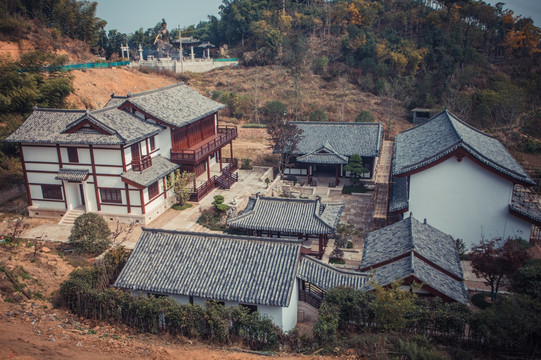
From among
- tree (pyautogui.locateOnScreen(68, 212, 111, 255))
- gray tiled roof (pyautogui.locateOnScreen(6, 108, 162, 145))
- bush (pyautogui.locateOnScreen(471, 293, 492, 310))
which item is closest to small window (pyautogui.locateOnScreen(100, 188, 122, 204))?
gray tiled roof (pyautogui.locateOnScreen(6, 108, 162, 145))

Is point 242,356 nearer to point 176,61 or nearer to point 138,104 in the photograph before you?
point 138,104

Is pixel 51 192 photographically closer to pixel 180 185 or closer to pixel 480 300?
pixel 180 185

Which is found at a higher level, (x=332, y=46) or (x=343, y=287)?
(x=332, y=46)

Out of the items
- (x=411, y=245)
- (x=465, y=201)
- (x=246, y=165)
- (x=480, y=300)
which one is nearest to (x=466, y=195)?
(x=465, y=201)

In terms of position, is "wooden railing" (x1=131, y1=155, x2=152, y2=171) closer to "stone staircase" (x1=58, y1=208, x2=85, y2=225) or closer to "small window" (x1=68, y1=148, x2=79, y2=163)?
"small window" (x1=68, y1=148, x2=79, y2=163)

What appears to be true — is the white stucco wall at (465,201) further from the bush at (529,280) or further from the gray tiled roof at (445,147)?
the bush at (529,280)

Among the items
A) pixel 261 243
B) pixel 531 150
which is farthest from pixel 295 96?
pixel 261 243

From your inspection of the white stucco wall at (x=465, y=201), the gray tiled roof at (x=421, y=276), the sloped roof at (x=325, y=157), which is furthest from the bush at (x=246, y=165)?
the gray tiled roof at (x=421, y=276)
